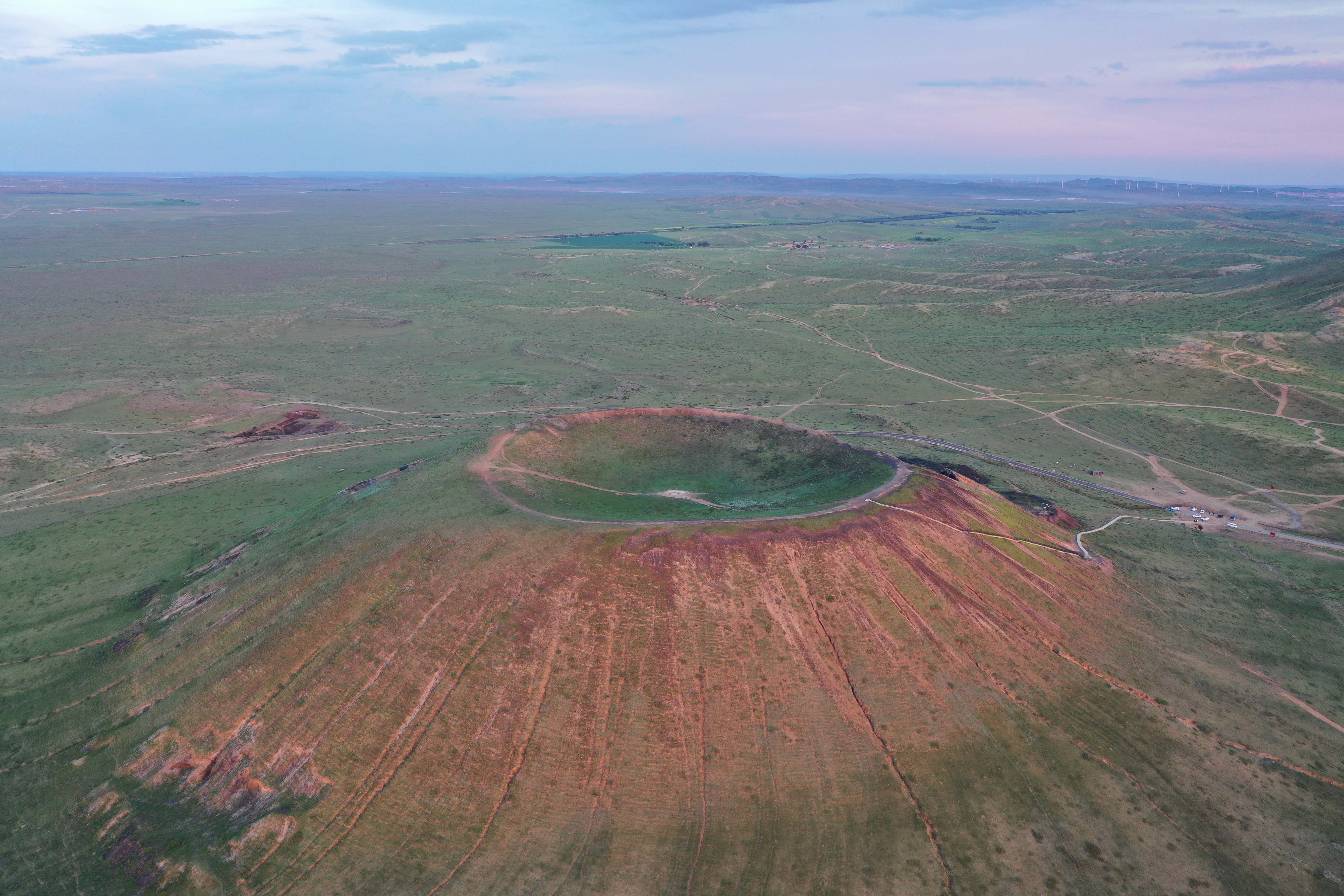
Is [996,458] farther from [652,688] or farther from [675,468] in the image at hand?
[652,688]

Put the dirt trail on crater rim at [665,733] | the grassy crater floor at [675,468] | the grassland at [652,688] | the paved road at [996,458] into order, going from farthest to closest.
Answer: the paved road at [996,458] < the grassy crater floor at [675,468] < the grassland at [652,688] < the dirt trail on crater rim at [665,733]

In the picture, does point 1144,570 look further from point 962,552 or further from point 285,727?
point 285,727

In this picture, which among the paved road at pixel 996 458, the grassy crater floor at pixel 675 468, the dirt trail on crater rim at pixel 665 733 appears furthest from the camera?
the paved road at pixel 996 458

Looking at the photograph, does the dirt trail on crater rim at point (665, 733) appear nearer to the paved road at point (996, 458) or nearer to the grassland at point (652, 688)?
the grassland at point (652, 688)

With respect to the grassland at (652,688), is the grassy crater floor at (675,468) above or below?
above

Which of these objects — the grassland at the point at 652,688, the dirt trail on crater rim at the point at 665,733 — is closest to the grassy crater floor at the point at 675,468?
the grassland at the point at 652,688

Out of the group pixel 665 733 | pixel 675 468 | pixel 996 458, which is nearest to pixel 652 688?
pixel 665 733

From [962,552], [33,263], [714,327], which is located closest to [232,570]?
[962,552]
